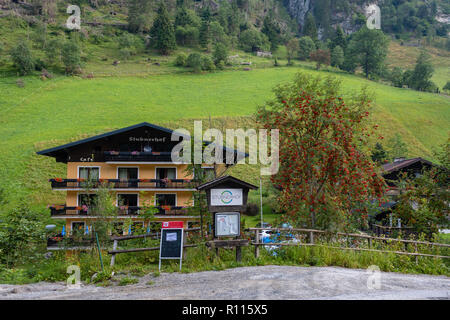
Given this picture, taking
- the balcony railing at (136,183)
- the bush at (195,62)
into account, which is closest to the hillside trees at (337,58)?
the bush at (195,62)

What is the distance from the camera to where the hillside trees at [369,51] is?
4552 inches

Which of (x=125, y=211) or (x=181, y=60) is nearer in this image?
(x=125, y=211)

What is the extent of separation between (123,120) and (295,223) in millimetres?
51450

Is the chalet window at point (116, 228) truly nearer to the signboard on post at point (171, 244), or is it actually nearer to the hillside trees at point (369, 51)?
the signboard on post at point (171, 244)

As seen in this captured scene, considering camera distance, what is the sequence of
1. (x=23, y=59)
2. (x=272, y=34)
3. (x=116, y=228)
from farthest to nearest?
(x=272, y=34)
(x=23, y=59)
(x=116, y=228)

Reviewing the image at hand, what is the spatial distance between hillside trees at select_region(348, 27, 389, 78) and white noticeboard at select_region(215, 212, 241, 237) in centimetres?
11140

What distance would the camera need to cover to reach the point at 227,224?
49.8 feet

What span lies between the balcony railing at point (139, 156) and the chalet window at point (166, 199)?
3.20 metres

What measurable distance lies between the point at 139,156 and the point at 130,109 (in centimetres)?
4071
